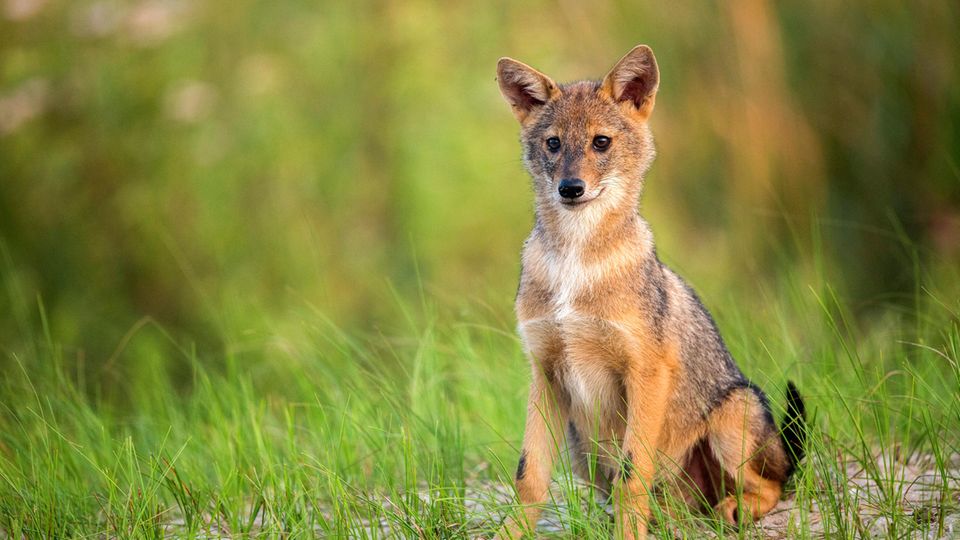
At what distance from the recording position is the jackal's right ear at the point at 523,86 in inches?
218

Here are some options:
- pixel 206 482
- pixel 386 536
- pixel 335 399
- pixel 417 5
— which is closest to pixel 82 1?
pixel 417 5

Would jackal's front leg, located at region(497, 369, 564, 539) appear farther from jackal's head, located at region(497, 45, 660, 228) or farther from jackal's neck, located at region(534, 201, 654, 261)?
jackal's head, located at region(497, 45, 660, 228)

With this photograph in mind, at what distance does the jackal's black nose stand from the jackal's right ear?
0.61 m

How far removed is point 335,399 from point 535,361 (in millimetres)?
1748

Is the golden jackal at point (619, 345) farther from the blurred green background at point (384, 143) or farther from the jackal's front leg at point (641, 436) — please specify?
the blurred green background at point (384, 143)

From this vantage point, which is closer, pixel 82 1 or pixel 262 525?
pixel 262 525

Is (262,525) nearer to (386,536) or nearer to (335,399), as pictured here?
(386,536)

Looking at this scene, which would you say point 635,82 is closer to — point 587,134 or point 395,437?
point 587,134

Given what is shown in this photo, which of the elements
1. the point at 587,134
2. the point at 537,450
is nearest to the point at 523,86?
the point at 587,134

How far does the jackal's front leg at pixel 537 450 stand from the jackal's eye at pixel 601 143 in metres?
0.99

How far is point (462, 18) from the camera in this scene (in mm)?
11977

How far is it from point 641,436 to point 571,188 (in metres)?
1.03

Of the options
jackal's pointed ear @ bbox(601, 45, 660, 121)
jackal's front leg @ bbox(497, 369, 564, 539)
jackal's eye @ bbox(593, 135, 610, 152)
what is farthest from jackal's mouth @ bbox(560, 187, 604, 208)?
jackal's front leg @ bbox(497, 369, 564, 539)

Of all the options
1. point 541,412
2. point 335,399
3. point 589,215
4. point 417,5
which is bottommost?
point 335,399
